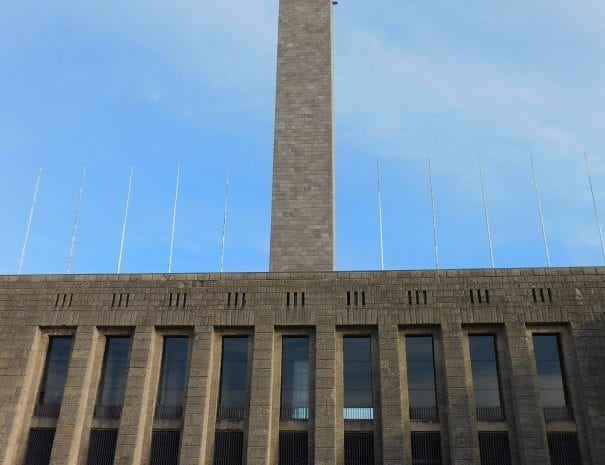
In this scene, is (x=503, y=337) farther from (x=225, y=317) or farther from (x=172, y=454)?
(x=172, y=454)

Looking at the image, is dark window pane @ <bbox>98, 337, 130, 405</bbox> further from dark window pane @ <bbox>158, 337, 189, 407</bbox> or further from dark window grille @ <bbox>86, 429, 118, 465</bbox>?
dark window pane @ <bbox>158, 337, 189, 407</bbox>

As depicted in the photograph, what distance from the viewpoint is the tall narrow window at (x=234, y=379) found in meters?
28.5

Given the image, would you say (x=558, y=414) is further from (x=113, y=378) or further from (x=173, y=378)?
(x=113, y=378)

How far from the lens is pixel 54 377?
98.5ft

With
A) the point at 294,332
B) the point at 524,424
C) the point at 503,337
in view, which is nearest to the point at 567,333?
the point at 503,337

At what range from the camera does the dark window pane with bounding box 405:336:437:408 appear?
28.3m

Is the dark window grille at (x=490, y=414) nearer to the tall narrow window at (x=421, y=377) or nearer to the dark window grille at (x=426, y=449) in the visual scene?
the tall narrow window at (x=421, y=377)

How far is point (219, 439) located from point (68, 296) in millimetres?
10604

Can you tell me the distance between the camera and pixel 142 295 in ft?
102

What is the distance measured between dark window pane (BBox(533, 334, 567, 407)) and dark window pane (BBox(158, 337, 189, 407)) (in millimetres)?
16337

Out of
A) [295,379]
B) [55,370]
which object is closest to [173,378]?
[295,379]

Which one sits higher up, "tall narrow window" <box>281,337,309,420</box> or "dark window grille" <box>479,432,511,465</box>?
"tall narrow window" <box>281,337,309,420</box>

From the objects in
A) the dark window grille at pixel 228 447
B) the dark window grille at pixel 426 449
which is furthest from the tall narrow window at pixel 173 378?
the dark window grille at pixel 426 449

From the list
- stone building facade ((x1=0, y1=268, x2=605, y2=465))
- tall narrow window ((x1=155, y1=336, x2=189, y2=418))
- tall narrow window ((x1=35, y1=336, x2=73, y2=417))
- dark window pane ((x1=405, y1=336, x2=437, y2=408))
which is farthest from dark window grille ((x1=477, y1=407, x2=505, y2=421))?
tall narrow window ((x1=35, y1=336, x2=73, y2=417))
